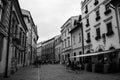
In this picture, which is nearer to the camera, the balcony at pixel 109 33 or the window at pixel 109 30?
the balcony at pixel 109 33

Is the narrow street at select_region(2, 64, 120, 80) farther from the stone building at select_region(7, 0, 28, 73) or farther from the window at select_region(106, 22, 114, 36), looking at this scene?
the window at select_region(106, 22, 114, 36)

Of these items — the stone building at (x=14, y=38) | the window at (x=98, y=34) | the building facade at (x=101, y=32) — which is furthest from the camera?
the window at (x=98, y=34)

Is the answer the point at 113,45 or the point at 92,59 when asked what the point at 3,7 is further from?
the point at 92,59

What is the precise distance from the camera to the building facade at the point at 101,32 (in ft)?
52.5

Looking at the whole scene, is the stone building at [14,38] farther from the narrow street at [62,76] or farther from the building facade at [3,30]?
the narrow street at [62,76]

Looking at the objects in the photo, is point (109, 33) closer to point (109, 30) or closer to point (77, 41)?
point (109, 30)

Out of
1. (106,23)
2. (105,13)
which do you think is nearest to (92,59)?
(106,23)

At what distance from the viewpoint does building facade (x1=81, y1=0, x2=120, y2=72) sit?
16.0 m

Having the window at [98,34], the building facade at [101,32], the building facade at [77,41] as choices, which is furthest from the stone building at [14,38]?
the building facade at [77,41]

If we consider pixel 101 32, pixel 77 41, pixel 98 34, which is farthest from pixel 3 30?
pixel 77 41

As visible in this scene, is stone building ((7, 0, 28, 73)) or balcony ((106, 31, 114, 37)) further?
balcony ((106, 31, 114, 37))

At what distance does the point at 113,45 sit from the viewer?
16547mm

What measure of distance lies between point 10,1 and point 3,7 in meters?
1.85

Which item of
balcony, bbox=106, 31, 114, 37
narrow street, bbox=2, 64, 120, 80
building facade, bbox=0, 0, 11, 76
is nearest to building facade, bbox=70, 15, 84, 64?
balcony, bbox=106, 31, 114, 37
